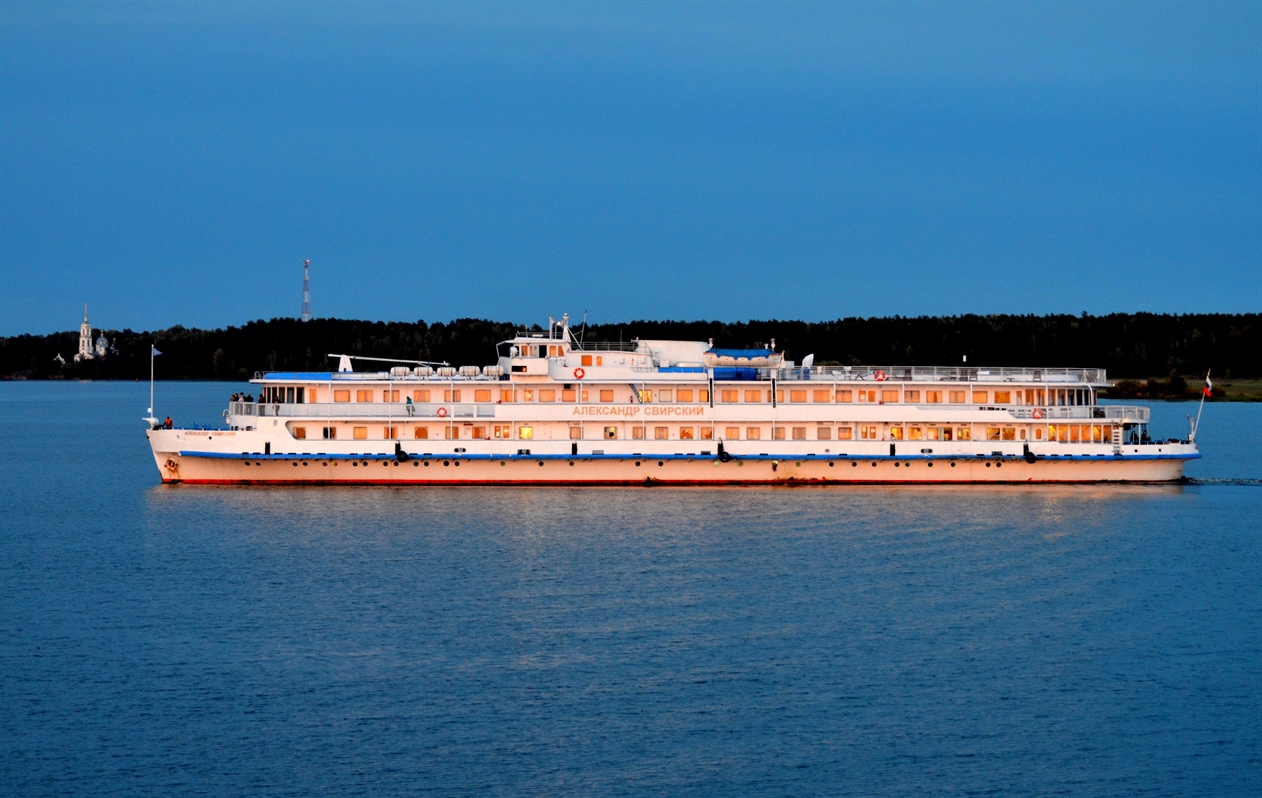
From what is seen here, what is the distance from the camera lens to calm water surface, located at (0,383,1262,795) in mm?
27922

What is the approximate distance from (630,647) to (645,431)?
96.5ft

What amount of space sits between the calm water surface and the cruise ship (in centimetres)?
383

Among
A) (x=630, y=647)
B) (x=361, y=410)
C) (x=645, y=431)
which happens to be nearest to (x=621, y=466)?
(x=645, y=431)

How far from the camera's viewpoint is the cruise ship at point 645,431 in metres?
64.1

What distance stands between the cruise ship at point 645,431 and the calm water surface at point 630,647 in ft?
12.6

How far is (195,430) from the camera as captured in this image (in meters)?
64.2

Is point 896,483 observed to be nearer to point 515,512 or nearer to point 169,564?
point 515,512

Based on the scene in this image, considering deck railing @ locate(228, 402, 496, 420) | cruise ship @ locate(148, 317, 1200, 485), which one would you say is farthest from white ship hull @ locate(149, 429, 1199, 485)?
deck railing @ locate(228, 402, 496, 420)

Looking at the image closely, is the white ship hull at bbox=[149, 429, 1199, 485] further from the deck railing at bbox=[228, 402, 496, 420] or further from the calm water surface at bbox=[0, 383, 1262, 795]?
the calm water surface at bbox=[0, 383, 1262, 795]

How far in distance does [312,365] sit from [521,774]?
169333 millimetres

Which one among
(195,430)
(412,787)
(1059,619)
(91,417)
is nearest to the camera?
(412,787)

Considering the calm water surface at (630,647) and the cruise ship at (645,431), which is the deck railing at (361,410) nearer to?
the cruise ship at (645,431)

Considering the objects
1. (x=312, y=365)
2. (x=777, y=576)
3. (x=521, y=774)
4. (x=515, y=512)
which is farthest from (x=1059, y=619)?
(x=312, y=365)

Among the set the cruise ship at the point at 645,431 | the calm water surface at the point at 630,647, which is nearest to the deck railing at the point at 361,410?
the cruise ship at the point at 645,431
